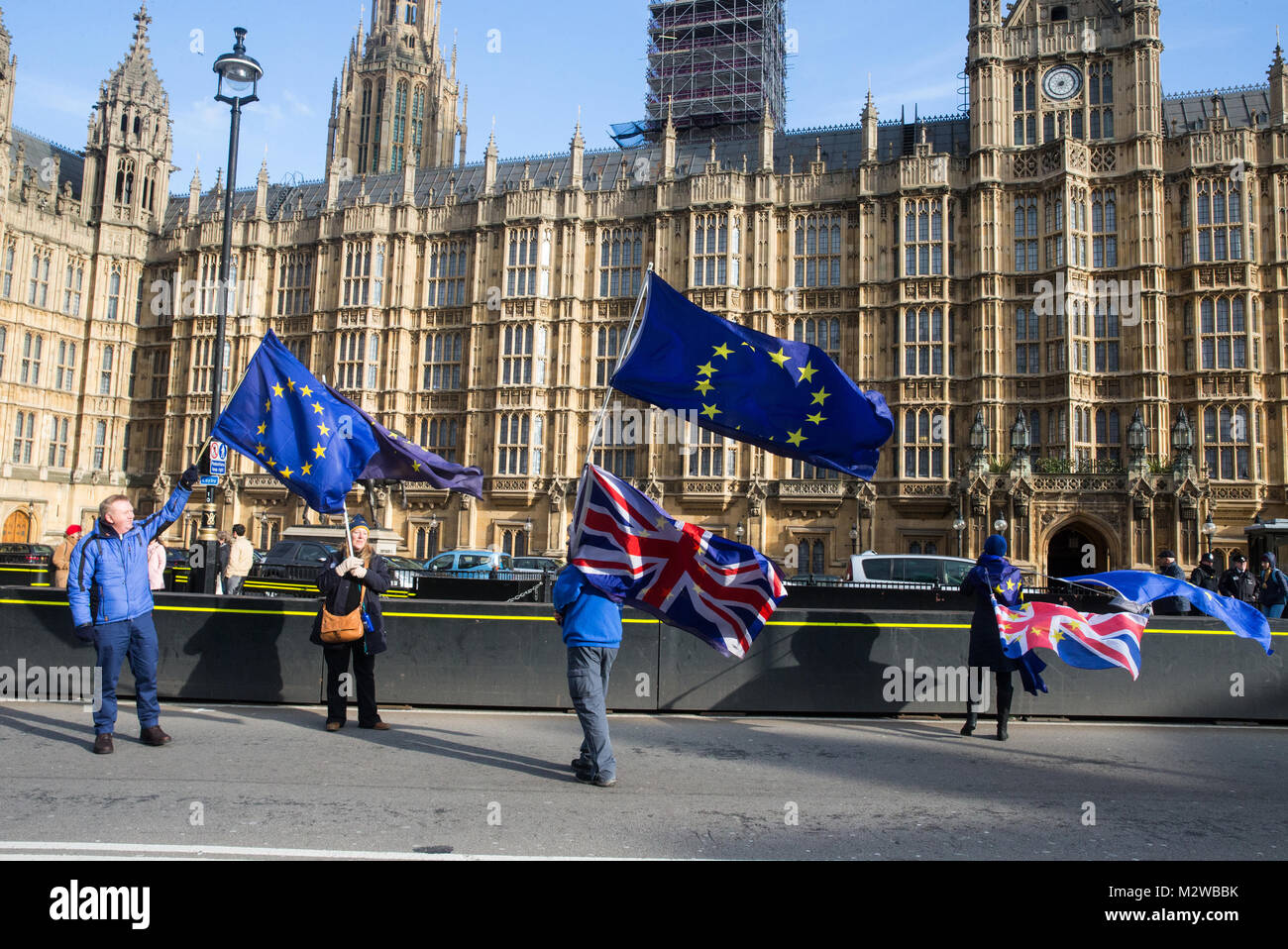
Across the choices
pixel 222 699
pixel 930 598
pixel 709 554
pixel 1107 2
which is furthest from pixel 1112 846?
pixel 1107 2

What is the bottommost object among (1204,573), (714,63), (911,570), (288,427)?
(911,570)

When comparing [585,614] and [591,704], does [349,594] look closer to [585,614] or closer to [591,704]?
[585,614]

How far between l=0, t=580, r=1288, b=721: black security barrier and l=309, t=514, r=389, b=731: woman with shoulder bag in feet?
5.35

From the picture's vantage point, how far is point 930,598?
54.7ft

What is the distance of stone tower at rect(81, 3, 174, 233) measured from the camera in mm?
48250

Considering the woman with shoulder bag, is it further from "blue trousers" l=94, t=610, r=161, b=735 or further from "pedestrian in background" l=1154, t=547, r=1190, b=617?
"pedestrian in background" l=1154, t=547, r=1190, b=617

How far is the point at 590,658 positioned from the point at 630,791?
3.36 ft

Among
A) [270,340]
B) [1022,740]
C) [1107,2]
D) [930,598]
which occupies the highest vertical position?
[1107,2]

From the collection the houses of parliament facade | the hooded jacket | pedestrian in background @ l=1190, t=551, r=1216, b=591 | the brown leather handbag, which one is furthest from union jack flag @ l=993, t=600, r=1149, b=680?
the houses of parliament facade

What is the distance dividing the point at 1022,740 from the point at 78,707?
994cm

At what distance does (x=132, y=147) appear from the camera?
49.2m

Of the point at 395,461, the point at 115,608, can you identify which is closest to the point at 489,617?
the point at 395,461

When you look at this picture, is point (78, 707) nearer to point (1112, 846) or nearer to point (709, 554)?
point (709, 554)

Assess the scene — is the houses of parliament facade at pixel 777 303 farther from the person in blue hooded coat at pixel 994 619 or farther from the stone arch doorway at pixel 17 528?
the person in blue hooded coat at pixel 994 619
